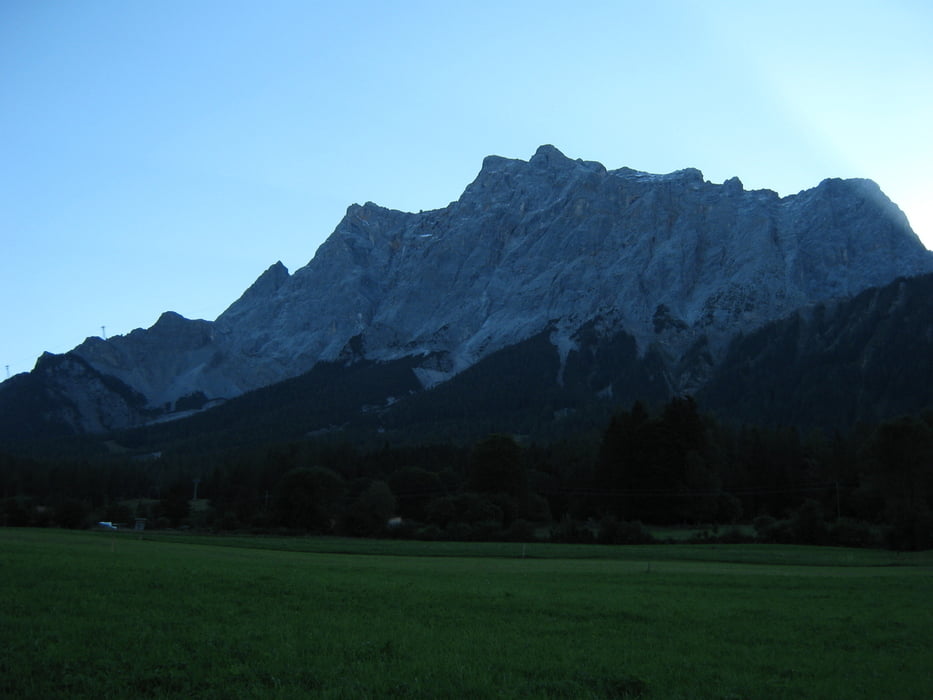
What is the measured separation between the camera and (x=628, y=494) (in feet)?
351

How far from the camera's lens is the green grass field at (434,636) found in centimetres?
1509

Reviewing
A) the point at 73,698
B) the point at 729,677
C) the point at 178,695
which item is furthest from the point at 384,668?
the point at 729,677

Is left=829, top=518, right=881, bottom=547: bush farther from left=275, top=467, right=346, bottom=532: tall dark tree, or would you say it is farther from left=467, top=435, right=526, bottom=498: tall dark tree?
left=275, top=467, right=346, bottom=532: tall dark tree

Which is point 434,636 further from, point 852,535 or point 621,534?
point 852,535

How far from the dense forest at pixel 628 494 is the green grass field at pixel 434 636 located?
5371 cm

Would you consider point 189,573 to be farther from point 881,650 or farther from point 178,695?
point 881,650

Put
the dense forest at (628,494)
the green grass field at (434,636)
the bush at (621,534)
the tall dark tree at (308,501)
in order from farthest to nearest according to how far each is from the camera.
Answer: the tall dark tree at (308,501)
the dense forest at (628,494)
the bush at (621,534)
the green grass field at (434,636)

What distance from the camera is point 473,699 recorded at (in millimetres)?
14336

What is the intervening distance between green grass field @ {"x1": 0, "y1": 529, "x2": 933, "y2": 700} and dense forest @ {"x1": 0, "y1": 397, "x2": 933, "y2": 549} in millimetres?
53705

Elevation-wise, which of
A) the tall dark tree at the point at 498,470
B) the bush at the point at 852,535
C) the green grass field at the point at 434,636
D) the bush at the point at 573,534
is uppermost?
the tall dark tree at the point at 498,470

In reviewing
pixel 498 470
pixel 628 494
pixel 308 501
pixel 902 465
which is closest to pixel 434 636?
pixel 902 465

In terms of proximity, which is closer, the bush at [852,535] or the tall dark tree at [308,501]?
the bush at [852,535]

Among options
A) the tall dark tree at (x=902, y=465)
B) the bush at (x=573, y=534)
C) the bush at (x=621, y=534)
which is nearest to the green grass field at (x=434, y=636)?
the bush at (x=621, y=534)

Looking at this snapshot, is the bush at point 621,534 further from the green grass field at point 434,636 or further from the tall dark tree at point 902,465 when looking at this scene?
the green grass field at point 434,636
